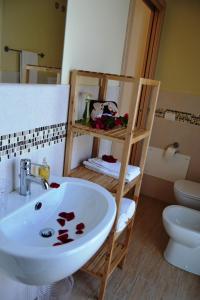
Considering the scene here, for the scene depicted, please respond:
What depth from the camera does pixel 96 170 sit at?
165cm

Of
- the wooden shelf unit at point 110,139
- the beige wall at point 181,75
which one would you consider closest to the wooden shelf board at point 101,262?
the wooden shelf unit at point 110,139

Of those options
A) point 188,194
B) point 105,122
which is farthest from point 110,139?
point 188,194

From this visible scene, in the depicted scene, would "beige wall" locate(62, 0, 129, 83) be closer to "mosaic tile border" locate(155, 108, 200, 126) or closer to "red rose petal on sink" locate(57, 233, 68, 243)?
"red rose petal on sink" locate(57, 233, 68, 243)

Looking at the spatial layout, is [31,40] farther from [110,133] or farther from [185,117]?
[185,117]

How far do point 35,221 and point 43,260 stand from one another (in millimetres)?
358

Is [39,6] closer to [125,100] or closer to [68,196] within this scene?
[68,196]

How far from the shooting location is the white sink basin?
77cm

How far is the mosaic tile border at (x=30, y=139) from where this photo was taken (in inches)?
41.9

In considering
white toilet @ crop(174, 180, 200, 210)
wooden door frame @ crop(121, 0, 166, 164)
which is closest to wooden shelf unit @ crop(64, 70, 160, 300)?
white toilet @ crop(174, 180, 200, 210)

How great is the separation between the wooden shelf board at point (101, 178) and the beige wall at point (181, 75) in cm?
127

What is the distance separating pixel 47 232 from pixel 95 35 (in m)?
1.18

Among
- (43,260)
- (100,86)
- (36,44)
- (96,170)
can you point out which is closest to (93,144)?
(96,170)

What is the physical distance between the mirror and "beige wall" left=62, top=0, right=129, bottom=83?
61 mm

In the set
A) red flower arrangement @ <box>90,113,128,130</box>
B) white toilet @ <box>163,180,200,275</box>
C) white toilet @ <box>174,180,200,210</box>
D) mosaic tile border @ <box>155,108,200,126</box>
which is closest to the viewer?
red flower arrangement @ <box>90,113,128,130</box>
